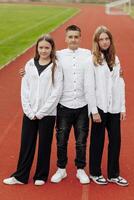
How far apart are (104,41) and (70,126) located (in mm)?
1177

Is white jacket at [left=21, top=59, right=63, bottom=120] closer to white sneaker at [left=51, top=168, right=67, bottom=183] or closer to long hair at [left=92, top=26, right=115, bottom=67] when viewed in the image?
long hair at [left=92, top=26, right=115, bottom=67]

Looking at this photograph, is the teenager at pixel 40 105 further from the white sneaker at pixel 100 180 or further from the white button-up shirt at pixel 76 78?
the white sneaker at pixel 100 180

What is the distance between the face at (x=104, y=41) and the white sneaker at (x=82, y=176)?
1630 millimetres

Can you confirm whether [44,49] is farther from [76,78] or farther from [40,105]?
[40,105]

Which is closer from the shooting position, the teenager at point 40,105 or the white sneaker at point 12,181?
the teenager at point 40,105

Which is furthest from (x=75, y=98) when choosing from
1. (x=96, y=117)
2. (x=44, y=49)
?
(x=44, y=49)

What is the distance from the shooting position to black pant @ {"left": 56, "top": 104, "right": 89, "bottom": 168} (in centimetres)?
682

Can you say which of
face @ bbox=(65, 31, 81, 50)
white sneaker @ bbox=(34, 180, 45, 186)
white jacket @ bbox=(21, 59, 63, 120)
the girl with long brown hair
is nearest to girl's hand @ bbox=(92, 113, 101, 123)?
the girl with long brown hair

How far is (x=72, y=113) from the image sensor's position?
22.3ft

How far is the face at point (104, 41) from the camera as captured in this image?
657cm

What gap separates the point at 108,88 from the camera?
6.66 metres

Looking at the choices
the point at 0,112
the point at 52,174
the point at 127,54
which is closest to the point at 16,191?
the point at 52,174

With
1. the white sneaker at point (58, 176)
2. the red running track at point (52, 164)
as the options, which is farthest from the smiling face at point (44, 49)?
the red running track at point (52, 164)

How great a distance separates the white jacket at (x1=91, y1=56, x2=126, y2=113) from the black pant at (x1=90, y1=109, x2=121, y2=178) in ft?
0.38
